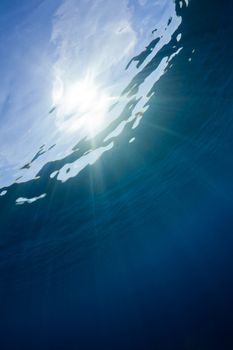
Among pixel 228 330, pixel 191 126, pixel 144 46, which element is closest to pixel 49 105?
pixel 144 46

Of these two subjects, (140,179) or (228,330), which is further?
(228,330)

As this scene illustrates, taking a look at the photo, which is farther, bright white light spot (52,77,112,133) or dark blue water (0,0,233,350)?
dark blue water (0,0,233,350)

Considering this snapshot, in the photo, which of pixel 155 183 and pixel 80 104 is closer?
pixel 80 104

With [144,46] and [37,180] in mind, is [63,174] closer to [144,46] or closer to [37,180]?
[37,180]

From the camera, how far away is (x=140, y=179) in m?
20.9

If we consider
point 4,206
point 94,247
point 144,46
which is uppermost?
point 94,247

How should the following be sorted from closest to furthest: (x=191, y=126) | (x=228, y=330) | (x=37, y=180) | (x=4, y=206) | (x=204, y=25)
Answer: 1. (x=204, y=25)
2. (x=37, y=180)
3. (x=4, y=206)
4. (x=191, y=126)
5. (x=228, y=330)

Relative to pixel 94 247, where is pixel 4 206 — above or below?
below

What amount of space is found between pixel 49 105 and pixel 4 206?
6.58 meters

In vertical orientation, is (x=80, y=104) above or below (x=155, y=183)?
below

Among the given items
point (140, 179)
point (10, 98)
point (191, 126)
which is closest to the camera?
point (10, 98)

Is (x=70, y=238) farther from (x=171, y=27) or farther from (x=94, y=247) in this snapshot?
(x=171, y=27)

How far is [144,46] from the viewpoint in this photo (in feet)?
32.8

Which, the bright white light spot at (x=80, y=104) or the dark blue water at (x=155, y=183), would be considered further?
the dark blue water at (x=155, y=183)
